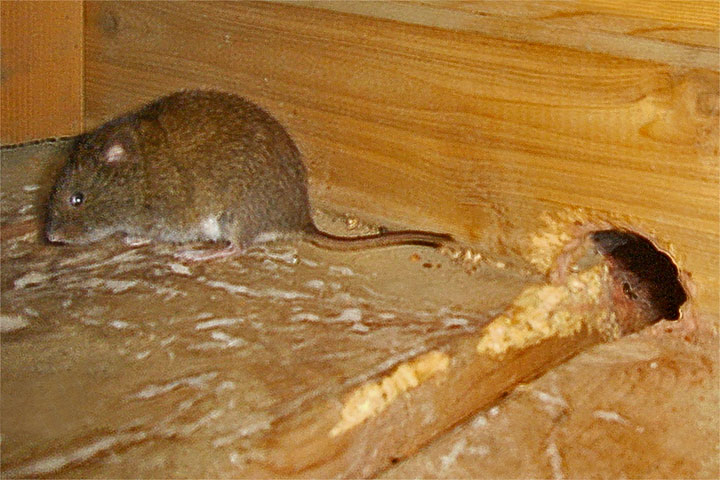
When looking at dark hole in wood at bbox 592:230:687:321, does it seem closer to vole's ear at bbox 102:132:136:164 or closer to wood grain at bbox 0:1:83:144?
vole's ear at bbox 102:132:136:164

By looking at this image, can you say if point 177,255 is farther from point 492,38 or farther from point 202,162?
point 492,38

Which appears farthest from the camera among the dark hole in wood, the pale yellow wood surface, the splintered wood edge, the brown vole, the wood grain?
the wood grain

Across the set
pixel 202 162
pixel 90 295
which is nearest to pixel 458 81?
pixel 202 162

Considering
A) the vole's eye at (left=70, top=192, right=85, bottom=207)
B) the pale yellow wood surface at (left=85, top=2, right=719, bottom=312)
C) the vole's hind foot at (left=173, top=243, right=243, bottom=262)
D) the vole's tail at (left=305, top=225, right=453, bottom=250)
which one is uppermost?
the pale yellow wood surface at (left=85, top=2, right=719, bottom=312)

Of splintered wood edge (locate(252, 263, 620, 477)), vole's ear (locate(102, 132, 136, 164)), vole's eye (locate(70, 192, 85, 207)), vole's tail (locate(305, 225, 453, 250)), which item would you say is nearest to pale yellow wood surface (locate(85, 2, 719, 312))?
vole's tail (locate(305, 225, 453, 250))

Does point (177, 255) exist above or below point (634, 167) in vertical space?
below

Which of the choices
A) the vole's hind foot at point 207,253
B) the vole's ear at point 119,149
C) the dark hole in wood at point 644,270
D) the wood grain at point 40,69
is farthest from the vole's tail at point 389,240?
the wood grain at point 40,69
